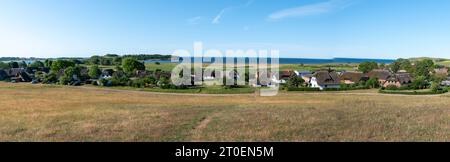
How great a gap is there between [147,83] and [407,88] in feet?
210

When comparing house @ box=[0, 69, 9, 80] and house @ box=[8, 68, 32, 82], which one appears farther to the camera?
house @ box=[0, 69, 9, 80]

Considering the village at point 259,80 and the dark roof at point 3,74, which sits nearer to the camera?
the village at point 259,80

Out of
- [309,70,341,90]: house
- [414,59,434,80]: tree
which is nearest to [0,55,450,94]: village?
[309,70,341,90]: house

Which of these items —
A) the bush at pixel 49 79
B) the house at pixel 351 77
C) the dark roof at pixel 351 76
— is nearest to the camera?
the bush at pixel 49 79

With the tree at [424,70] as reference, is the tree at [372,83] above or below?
below

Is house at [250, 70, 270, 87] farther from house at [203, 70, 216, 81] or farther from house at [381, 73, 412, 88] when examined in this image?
house at [381, 73, 412, 88]

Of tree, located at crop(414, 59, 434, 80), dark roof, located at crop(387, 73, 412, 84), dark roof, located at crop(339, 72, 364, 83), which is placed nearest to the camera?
dark roof, located at crop(387, 73, 412, 84)

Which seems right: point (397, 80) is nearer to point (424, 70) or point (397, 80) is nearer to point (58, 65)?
point (424, 70)

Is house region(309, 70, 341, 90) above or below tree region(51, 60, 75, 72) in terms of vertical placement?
below

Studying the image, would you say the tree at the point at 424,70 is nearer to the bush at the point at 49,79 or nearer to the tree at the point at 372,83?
the tree at the point at 372,83

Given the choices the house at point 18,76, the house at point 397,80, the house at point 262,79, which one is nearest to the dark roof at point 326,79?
the house at point 397,80

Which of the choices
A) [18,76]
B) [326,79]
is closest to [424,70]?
[326,79]
